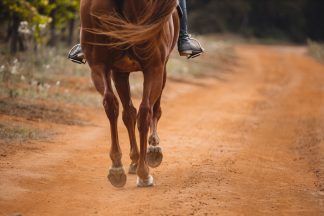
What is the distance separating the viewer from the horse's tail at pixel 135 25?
6.05 metres

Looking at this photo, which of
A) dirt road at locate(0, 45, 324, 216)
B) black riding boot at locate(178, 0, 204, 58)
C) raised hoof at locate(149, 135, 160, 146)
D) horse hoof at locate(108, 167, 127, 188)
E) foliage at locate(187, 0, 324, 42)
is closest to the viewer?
dirt road at locate(0, 45, 324, 216)

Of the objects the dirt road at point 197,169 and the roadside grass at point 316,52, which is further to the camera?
the roadside grass at point 316,52

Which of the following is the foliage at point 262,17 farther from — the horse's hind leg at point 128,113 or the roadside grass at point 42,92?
the horse's hind leg at point 128,113

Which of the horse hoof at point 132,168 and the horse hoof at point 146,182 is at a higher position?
the horse hoof at point 146,182

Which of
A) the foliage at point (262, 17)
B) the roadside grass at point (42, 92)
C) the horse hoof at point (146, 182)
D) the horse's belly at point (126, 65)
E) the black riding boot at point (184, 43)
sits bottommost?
the foliage at point (262, 17)

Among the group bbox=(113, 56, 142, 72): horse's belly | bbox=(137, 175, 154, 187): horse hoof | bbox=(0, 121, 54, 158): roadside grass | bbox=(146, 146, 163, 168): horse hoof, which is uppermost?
bbox=(113, 56, 142, 72): horse's belly

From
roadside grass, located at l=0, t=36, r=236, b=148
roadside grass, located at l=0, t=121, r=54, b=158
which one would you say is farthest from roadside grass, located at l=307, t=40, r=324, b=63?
roadside grass, located at l=0, t=121, r=54, b=158

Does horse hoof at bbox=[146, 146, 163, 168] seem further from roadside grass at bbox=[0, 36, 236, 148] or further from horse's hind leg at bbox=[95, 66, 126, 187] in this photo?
roadside grass at bbox=[0, 36, 236, 148]

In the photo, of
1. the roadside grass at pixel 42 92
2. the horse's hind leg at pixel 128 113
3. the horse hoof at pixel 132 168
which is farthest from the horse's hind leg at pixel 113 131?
the roadside grass at pixel 42 92

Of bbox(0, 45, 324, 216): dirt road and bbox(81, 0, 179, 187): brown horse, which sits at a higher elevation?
bbox(81, 0, 179, 187): brown horse

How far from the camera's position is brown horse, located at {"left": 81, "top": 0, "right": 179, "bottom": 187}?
6137mm

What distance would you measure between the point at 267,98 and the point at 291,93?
1.80 meters

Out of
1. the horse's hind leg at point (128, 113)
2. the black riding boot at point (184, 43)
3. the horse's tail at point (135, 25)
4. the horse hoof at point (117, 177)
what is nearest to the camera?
the horse's tail at point (135, 25)

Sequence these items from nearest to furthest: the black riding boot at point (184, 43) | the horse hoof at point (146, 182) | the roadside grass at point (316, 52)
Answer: the horse hoof at point (146, 182) → the black riding boot at point (184, 43) → the roadside grass at point (316, 52)
